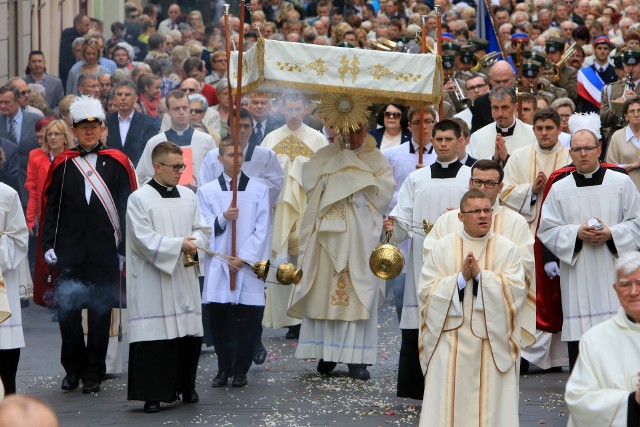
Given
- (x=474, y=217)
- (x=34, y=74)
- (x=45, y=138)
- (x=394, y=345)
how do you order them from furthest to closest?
1. (x=34, y=74)
2. (x=45, y=138)
3. (x=394, y=345)
4. (x=474, y=217)

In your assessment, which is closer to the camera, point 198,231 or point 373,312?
point 198,231

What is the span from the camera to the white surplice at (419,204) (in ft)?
34.5

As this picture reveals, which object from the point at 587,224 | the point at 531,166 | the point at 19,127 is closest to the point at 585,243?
the point at 587,224

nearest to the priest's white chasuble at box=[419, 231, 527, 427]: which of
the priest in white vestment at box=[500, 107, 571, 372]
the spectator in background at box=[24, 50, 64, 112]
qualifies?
the priest in white vestment at box=[500, 107, 571, 372]

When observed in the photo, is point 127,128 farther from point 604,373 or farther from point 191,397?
point 604,373

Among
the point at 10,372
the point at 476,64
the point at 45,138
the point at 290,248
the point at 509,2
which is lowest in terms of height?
the point at 10,372

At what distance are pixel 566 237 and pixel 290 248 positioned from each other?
3705mm

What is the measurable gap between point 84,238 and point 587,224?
143 inches

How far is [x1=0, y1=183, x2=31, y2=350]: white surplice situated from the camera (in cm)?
991

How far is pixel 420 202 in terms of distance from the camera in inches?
416

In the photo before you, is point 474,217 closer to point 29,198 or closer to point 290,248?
point 290,248

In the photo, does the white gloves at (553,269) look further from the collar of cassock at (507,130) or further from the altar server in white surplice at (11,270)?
the altar server in white surplice at (11,270)

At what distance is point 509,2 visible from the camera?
2572cm

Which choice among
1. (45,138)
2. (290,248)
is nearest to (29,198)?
(45,138)
